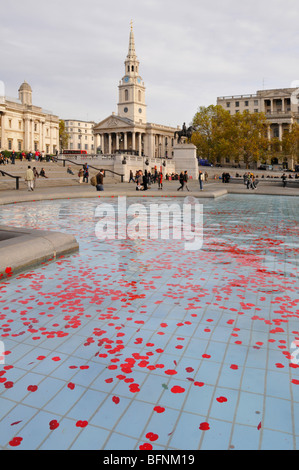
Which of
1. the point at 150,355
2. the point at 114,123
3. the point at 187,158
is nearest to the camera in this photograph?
the point at 150,355

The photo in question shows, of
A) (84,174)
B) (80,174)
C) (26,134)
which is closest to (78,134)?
(26,134)

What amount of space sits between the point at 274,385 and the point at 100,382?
4.90 feet

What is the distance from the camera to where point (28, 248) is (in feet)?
23.7

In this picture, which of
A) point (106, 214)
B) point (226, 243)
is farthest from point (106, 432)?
point (106, 214)

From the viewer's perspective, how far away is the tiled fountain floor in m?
2.77

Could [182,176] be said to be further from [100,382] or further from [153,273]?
[100,382]

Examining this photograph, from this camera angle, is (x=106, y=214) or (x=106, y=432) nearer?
(x=106, y=432)

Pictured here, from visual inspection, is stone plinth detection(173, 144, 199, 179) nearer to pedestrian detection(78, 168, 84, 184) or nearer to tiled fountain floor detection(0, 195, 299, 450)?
→ pedestrian detection(78, 168, 84, 184)

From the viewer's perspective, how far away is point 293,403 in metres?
3.08

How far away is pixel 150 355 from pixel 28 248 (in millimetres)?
4149

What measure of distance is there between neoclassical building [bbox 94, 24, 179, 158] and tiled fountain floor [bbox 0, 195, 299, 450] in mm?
96643

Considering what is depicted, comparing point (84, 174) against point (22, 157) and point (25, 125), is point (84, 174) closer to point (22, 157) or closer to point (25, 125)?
point (22, 157)

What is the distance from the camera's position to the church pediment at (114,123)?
328ft

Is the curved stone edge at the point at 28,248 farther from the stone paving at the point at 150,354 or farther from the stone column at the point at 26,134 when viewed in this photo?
the stone column at the point at 26,134
